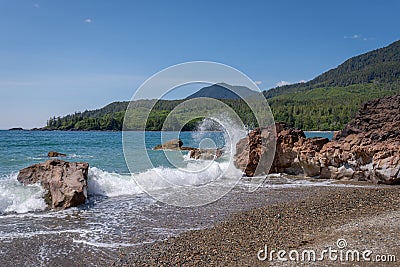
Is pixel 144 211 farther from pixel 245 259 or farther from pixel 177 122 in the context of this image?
pixel 245 259

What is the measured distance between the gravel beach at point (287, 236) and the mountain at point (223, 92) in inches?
165

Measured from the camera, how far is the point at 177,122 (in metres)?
15.7

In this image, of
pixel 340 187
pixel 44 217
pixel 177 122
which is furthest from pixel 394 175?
pixel 44 217

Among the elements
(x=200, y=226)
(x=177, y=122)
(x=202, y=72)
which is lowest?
(x=200, y=226)

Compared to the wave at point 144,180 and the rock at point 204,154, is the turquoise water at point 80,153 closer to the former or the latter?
the rock at point 204,154

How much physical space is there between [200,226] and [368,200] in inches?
278

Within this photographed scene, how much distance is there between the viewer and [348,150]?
19781 mm

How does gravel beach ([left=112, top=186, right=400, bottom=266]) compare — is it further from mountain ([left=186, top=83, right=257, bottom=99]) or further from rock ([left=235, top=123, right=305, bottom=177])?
rock ([left=235, top=123, right=305, bottom=177])

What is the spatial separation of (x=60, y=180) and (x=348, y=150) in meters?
15.3

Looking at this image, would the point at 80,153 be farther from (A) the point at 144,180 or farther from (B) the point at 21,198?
(B) the point at 21,198

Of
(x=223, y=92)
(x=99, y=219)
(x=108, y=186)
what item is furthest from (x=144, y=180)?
(x=223, y=92)

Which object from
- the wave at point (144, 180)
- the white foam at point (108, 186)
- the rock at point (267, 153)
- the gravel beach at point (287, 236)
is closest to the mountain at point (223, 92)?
the gravel beach at point (287, 236)

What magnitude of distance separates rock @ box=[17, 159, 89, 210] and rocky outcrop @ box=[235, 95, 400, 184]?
438 inches

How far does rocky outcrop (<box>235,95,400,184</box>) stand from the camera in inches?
723
